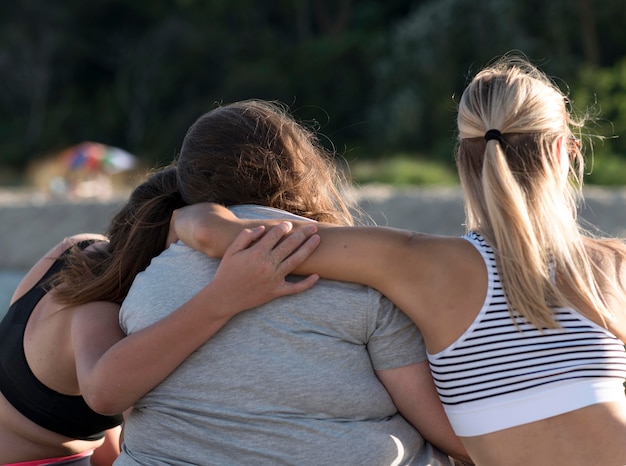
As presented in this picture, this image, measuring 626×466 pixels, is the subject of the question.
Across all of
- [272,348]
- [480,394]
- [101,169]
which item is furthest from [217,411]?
[101,169]

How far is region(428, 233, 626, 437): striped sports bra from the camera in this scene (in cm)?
203

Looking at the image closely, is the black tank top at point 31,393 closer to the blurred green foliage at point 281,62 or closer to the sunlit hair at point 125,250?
the sunlit hair at point 125,250

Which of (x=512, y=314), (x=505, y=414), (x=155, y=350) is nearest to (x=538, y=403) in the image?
(x=505, y=414)

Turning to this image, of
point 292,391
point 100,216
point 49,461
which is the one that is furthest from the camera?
point 100,216

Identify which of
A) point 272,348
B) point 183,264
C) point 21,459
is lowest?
point 21,459

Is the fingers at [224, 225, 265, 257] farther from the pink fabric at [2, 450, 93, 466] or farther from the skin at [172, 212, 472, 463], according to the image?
the pink fabric at [2, 450, 93, 466]

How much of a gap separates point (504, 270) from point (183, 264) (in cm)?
77

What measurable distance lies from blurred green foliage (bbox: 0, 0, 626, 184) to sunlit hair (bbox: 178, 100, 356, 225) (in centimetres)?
1758

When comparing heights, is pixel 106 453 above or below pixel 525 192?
below

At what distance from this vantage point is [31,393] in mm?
2561

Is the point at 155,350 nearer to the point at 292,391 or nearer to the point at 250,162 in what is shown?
the point at 292,391

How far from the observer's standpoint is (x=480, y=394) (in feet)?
6.77

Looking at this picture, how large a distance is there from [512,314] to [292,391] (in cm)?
52

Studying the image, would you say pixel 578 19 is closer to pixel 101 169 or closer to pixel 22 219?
pixel 101 169
